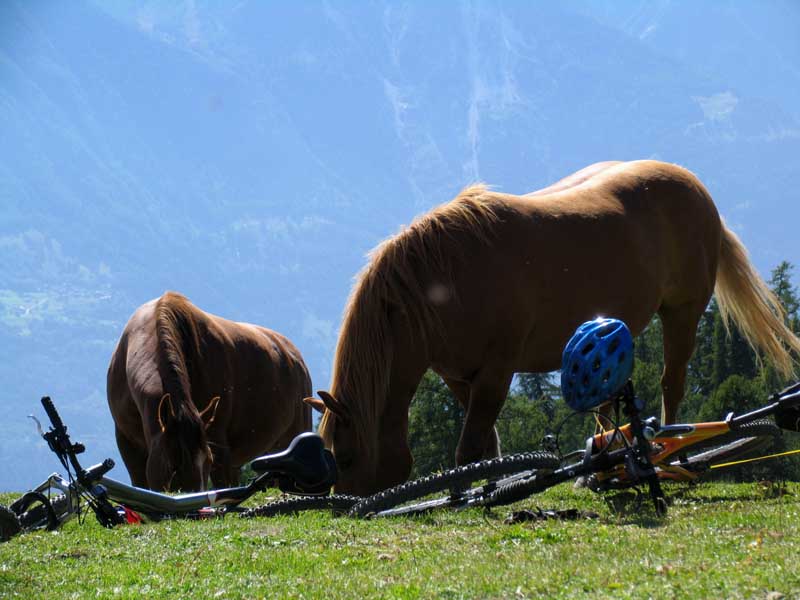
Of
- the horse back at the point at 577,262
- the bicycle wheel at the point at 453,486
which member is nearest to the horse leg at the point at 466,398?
the horse back at the point at 577,262

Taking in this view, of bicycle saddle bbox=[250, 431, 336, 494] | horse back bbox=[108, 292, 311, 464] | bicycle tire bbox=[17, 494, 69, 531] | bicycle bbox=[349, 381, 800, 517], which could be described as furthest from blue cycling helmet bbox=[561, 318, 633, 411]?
horse back bbox=[108, 292, 311, 464]

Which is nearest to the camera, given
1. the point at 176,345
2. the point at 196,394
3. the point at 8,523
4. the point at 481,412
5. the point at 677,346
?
the point at 8,523

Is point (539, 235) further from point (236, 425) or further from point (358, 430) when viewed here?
point (236, 425)

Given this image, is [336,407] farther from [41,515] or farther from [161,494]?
[41,515]

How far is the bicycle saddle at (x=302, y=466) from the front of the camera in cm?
681

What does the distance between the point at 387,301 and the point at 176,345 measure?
3425 mm

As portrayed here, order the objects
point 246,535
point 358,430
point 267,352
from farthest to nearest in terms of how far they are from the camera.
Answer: point 267,352 → point 358,430 → point 246,535

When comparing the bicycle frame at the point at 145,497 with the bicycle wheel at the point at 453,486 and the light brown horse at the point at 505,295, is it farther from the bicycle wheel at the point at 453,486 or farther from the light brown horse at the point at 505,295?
the light brown horse at the point at 505,295

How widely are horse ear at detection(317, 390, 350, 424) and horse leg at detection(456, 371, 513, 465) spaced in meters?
1.13

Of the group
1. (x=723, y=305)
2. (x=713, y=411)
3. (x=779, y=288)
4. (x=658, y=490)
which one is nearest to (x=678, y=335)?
(x=723, y=305)

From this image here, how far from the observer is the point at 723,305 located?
12.0 meters

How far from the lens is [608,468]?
20.6 feet

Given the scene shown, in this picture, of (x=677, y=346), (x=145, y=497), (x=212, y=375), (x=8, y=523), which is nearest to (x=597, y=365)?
(x=145, y=497)

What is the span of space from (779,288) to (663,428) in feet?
122
